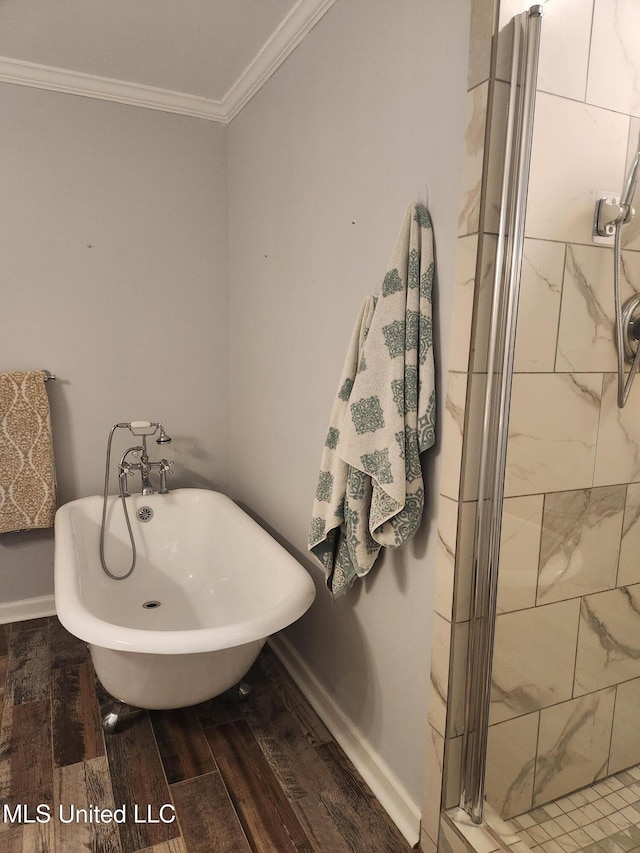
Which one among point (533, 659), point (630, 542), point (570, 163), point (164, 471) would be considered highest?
point (570, 163)

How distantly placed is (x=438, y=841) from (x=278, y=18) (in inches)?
101

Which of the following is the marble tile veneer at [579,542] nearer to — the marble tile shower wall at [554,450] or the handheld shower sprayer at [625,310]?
the marble tile shower wall at [554,450]

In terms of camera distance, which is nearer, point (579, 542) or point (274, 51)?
point (579, 542)

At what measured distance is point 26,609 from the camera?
2.90 meters

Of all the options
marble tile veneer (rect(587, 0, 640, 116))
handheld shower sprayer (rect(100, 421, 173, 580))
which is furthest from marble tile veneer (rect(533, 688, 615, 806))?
handheld shower sprayer (rect(100, 421, 173, 580))

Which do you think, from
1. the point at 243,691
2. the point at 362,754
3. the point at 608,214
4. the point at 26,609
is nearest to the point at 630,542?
the point at 608,214

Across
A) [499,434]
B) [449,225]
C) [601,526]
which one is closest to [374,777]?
[601,526]

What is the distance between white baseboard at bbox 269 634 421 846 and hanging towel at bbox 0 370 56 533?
4.26 feet

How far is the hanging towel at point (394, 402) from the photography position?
5.07 ft

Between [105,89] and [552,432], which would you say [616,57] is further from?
[105,89]

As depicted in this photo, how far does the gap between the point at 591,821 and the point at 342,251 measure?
1.72 m

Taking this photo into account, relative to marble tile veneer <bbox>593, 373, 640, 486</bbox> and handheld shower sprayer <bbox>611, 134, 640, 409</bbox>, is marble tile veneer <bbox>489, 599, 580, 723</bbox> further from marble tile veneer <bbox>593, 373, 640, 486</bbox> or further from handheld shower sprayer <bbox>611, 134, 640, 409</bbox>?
handheld shower sprayer <bbox>611, 134, 640, 409</bbox>

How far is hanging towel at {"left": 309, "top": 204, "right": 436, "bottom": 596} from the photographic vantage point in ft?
5.07

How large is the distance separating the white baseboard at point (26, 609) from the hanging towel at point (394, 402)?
1917mm
